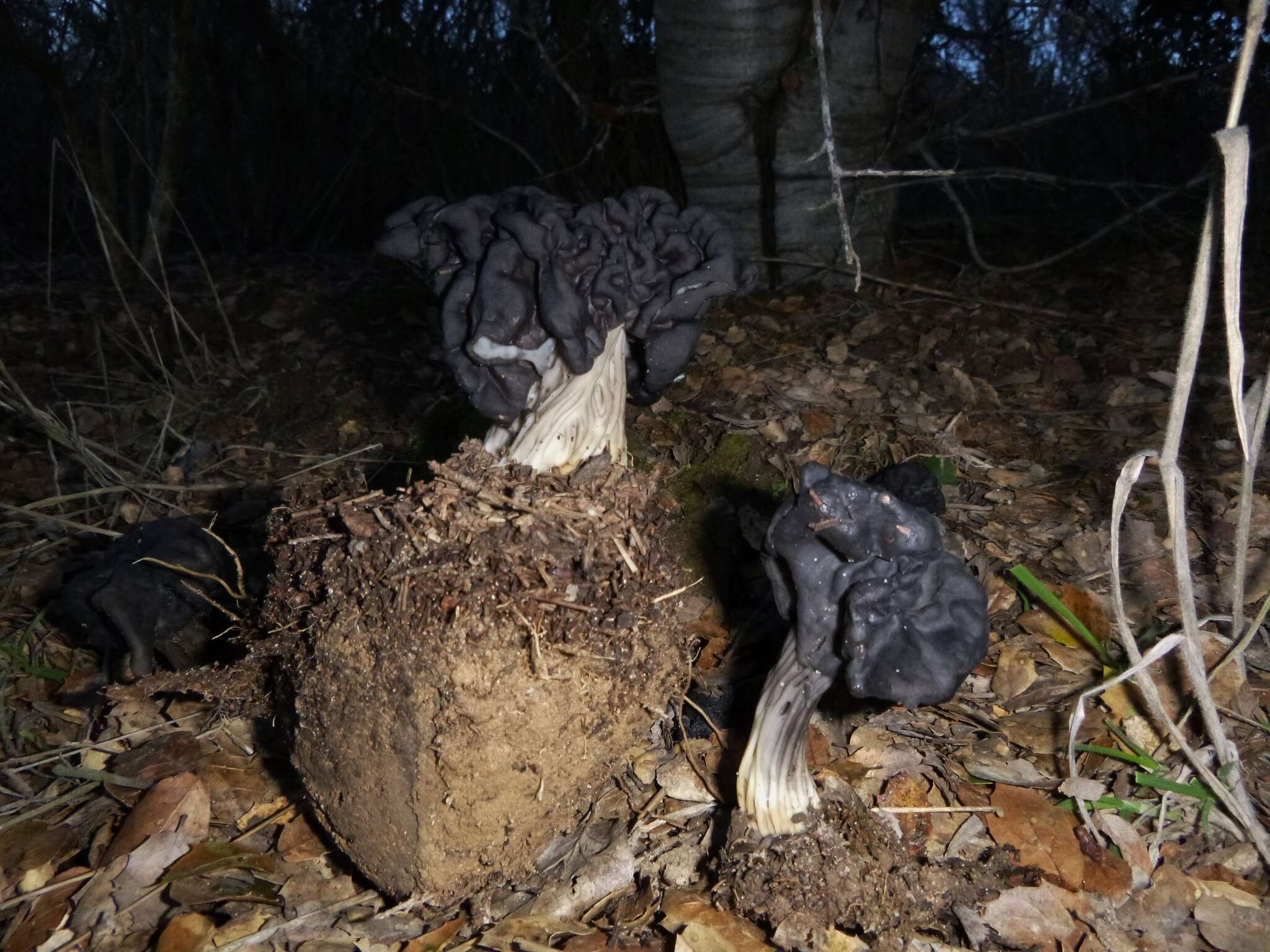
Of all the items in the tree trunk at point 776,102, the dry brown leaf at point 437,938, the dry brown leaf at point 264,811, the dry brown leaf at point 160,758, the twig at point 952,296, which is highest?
the tree trunk at point 776,102

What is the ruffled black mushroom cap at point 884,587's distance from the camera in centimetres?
228

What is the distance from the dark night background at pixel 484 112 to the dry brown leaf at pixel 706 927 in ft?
14.0

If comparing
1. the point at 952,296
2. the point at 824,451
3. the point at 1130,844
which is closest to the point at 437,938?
the point at 1130,844

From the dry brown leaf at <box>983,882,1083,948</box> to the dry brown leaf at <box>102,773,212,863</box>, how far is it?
2.21 metres

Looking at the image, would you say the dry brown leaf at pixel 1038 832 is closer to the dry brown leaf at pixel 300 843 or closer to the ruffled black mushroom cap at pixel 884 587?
the ruffled black mushroom cap at pixel 884 587

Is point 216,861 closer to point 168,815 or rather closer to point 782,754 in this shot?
point 168,815

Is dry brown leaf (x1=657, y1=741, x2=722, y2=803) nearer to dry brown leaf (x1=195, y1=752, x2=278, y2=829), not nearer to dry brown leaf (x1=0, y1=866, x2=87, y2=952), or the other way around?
dry brown leaf (x1=195, y1=752, x2=278, y2=829)

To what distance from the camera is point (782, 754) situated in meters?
2.45

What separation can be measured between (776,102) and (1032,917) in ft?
15.6

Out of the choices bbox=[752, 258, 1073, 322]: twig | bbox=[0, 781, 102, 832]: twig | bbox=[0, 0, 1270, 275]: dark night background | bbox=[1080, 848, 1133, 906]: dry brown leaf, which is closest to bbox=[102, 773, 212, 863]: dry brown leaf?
bbox=[0, 781, 102, 832]: twig

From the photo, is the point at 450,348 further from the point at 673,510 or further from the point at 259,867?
the point at 259,867

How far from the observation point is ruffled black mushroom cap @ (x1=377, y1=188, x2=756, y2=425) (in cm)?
282

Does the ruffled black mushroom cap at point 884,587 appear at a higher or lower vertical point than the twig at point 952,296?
lower

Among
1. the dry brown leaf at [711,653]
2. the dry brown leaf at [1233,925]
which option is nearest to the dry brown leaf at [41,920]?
the dry brown leaf at [711,653]
